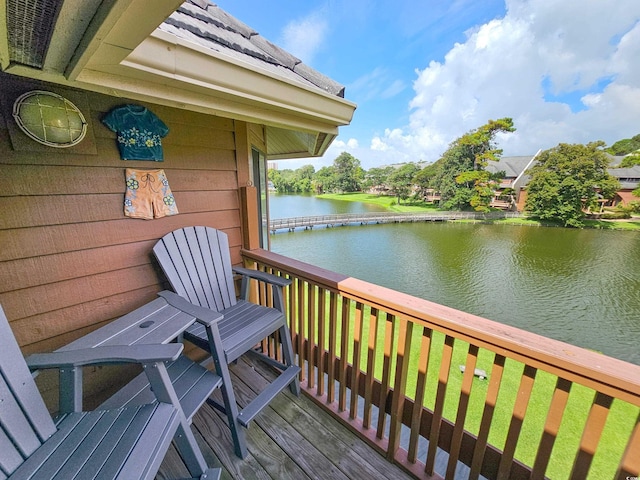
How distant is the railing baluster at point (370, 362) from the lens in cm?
126

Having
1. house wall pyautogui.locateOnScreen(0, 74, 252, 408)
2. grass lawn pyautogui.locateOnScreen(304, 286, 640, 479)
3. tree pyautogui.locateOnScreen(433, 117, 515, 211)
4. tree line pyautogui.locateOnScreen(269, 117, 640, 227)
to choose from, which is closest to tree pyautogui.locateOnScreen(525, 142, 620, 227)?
tree line pyautogui.locateOnScreen(269, 117, 640, 227)

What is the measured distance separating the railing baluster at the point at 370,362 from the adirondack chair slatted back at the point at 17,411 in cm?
124

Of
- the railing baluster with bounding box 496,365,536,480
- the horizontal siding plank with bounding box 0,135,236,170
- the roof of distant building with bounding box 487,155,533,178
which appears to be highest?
the roof of distant building with bounding box 487,155,533,178

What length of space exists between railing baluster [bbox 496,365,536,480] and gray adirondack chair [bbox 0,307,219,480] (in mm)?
1173

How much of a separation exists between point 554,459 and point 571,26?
1321 cm

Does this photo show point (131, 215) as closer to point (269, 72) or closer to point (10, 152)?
point (10, 152)

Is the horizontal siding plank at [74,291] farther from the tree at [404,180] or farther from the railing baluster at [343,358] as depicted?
the tree at [404,180]

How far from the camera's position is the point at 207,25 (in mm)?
1307

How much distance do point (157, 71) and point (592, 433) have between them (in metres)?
1.82

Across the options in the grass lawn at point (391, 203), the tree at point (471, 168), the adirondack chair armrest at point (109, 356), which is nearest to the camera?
the adirondack chair armrest at point (109, 356)

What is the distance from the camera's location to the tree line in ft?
63.6

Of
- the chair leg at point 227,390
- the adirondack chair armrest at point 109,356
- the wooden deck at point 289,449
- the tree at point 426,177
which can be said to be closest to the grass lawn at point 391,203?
the tree at point 426,177

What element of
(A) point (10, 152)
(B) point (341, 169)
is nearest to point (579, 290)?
(A) point (10, 152)

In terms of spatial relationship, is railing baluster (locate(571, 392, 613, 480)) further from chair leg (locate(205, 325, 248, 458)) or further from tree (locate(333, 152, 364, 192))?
tree (locate(333, 152, 364, 192))
